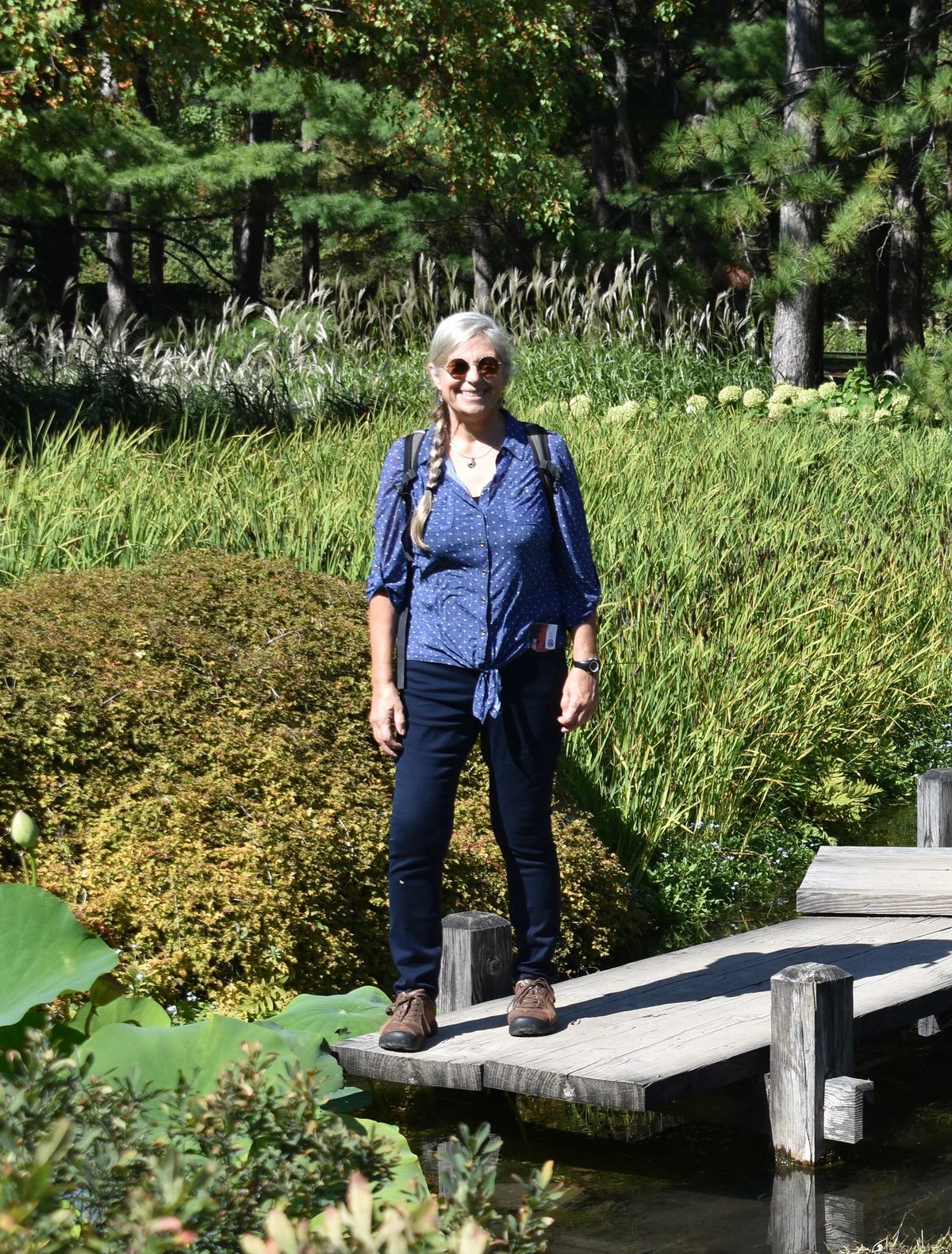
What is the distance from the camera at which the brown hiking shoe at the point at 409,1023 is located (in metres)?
3.58

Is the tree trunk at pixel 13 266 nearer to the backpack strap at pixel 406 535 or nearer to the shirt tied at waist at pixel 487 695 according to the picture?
the backpack strap at pixel 406 535

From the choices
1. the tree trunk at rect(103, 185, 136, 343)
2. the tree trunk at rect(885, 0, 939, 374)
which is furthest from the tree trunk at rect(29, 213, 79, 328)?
the tree trunk at rect(885, 0, 939, 374)

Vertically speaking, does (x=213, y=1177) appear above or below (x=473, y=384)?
below

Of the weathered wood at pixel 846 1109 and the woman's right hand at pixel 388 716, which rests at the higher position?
the woman's right hand at pixel 388 716

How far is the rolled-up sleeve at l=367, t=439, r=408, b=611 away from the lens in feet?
11.7

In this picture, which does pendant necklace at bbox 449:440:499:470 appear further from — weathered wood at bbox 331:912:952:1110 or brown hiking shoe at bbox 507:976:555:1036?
weathered wood at bbox 331:912:952:1110

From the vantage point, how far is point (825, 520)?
7965 millimetres

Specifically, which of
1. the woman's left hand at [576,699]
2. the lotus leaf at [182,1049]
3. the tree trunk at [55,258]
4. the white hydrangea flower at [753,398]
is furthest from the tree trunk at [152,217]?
the lotus leaf at [182,1049]

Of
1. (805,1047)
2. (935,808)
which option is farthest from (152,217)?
(805,1047)

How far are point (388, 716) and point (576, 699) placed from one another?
Result: 43cm

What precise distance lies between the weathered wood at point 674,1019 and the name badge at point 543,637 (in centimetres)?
92

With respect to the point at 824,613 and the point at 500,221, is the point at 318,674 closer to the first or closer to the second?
the point at 824,613

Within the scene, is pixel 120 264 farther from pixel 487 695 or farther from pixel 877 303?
pixel 487 695

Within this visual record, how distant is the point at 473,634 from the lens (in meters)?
3.50
